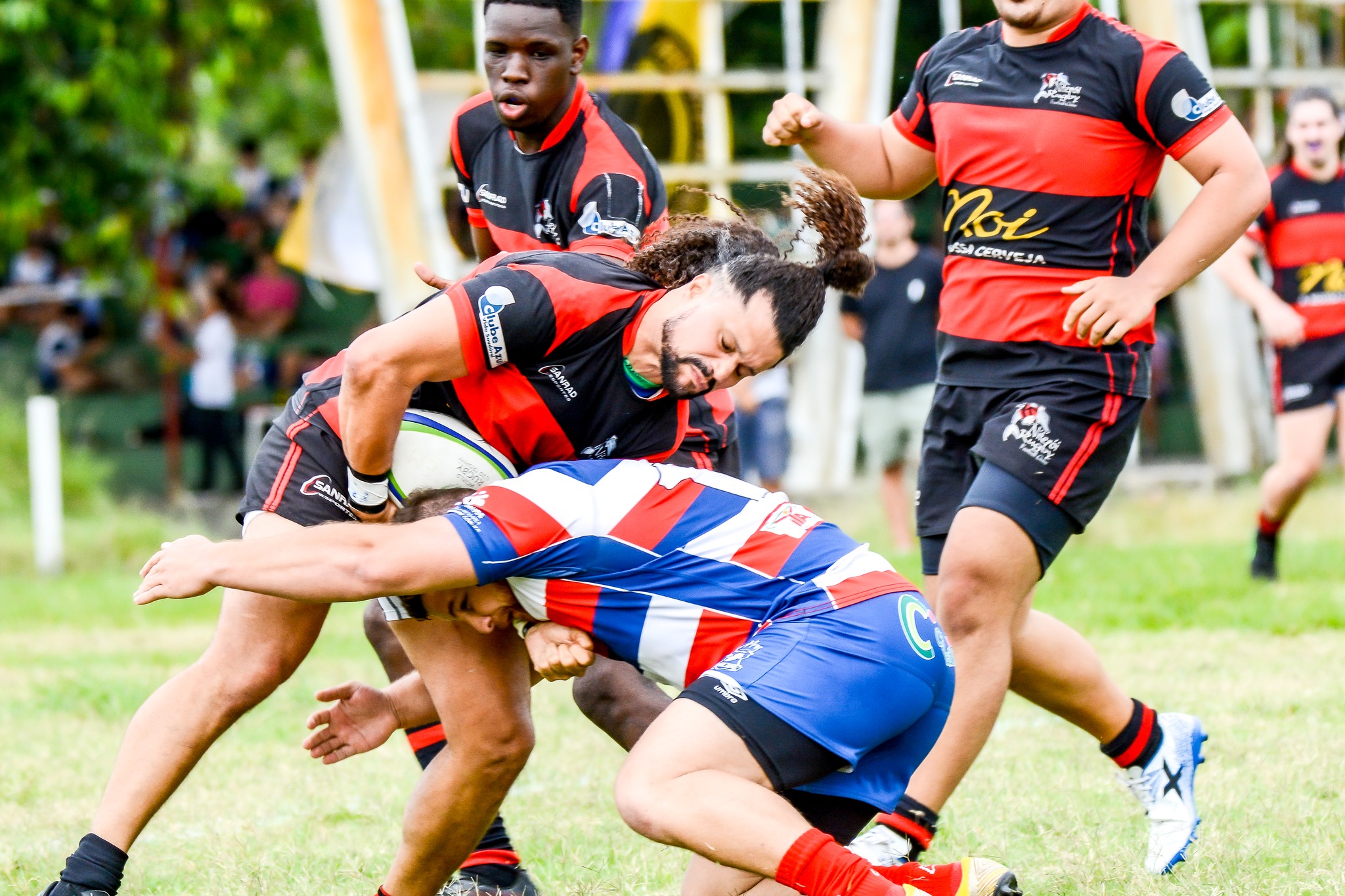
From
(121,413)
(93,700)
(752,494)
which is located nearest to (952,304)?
(752,494)

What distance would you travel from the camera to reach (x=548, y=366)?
3258mm

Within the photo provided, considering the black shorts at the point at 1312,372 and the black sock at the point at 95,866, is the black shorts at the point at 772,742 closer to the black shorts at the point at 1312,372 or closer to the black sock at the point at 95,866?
the black sock at the point at 95,866

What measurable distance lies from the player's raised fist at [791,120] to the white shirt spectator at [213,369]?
33.3 feet

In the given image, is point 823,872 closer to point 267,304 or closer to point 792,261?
point 792,261

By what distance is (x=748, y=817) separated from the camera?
2766 mm

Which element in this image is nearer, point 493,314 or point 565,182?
point 493,314

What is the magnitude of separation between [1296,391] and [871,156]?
12.7ft

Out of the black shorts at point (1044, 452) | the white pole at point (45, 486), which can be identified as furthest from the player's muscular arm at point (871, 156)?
the white pole at point (45, 486)

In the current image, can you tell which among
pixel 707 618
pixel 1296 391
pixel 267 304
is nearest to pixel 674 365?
pixel 707 618

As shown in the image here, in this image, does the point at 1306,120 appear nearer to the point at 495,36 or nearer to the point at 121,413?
the point at 495,36

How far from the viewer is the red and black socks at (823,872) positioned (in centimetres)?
274

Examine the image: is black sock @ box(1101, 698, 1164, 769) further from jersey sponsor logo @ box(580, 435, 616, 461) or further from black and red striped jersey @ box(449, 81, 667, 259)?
black and red striped jersey @ box(449, 81, 667, 259)

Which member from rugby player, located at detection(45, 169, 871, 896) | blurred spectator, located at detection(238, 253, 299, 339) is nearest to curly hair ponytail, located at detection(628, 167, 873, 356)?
rugby player, located at detection(45, 169, 871, 896)

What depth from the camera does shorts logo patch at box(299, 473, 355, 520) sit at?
3.41 metres
